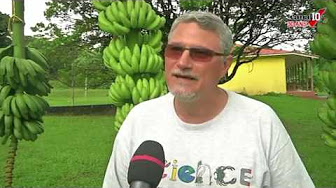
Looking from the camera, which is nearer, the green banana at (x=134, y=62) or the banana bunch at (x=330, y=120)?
the green banana at (x=134, y=62)

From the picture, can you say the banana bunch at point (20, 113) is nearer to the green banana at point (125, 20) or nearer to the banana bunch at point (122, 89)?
the banana bunch at point (122, 89)

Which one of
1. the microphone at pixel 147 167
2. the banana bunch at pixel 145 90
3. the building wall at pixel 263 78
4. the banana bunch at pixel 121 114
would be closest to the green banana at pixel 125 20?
the banana bunch at pixel 145 90

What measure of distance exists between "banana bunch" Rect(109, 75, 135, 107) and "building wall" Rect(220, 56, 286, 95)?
696 inches

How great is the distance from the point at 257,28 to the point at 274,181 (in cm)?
986

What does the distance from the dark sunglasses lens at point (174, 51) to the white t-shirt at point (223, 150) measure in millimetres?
234

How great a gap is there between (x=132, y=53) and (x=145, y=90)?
0.23 m

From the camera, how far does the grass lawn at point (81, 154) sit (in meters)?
5.85

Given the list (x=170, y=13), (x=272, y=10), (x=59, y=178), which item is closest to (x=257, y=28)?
(x=272, y=10)

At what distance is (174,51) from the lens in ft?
4.68

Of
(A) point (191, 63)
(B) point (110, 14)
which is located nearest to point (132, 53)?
(B) point (110, 14)

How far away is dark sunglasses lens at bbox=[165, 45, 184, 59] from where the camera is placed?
1.41m

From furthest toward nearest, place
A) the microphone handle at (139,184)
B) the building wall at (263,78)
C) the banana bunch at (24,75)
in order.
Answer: the building wall at (263,78) → the banana bunch at (24,75) → the microphone handle at (139,184)

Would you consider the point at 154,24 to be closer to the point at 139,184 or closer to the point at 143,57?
the point at 143,57

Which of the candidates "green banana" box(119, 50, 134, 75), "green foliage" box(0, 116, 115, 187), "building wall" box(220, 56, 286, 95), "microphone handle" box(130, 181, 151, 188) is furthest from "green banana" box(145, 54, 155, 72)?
"building wall" box(220, 56, 286, 95)
